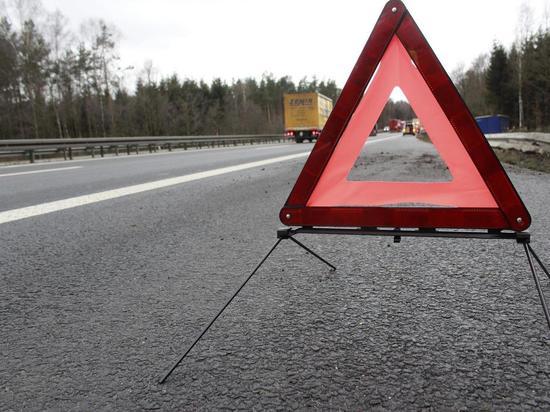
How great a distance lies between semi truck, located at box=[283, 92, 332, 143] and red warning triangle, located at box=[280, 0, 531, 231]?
33492 mm

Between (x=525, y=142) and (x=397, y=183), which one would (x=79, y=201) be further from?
(x=525, y=142)

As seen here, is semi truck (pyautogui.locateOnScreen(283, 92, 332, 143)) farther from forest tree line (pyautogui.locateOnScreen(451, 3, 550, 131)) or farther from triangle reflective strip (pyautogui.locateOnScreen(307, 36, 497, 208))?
triangle reflective strip (pyautogui.locateOnScreen(307, 36, 497, 208))

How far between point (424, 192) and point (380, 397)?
0.82 m

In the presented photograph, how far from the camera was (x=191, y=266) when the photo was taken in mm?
2701

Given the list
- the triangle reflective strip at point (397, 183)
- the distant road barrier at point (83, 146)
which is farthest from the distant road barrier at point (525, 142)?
the distant road barrier at point (83, 146)

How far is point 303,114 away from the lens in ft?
115

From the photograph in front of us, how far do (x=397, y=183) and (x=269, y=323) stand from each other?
81 centimetres

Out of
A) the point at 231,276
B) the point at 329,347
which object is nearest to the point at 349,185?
the point at 329,347

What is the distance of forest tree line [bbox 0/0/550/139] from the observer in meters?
40.3

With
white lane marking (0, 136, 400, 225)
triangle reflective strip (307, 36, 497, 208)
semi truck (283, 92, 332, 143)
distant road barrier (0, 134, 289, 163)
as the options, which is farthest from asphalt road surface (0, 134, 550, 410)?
semi truck (283, 92, 332, 143)

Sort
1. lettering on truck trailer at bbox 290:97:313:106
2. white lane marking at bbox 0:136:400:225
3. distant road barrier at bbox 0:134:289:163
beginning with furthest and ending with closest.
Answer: lettering on truck trailer at bbox 290:97:313:106 < distant road barrier at bbox 0:134:289:163 < white lane marking at bbox 0:136:400:225

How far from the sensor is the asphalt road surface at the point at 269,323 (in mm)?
1367

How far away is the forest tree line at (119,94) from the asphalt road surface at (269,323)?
34.7 metres

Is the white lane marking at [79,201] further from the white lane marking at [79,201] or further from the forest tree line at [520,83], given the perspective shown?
the forest tree line at [520,83]
